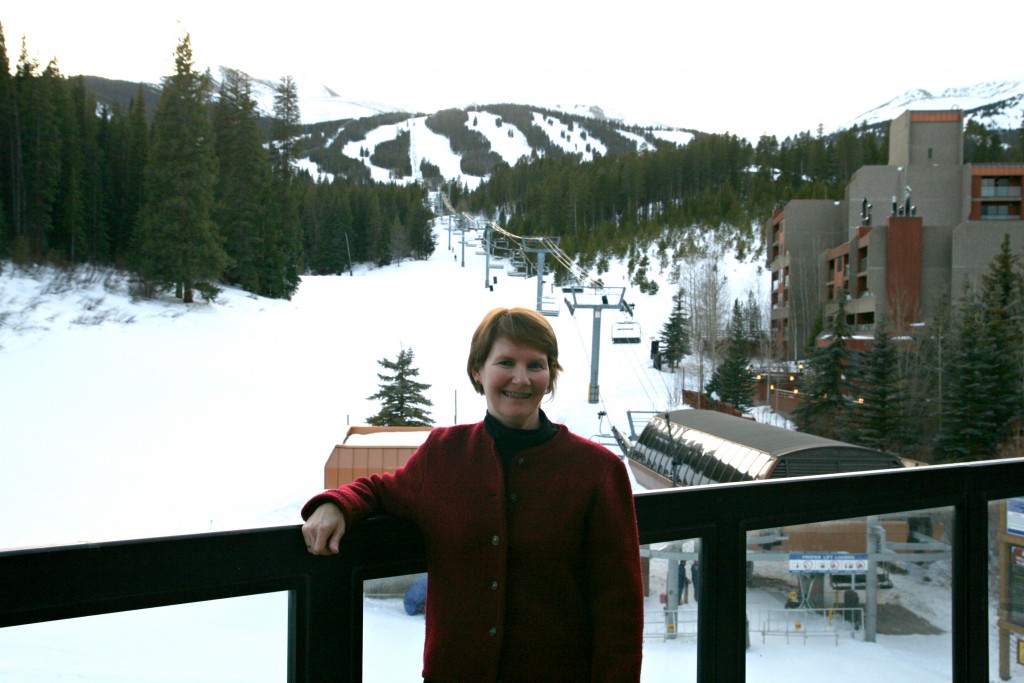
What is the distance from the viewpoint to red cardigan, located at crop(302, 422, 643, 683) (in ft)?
4.85

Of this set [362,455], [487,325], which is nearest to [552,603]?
[487,325]

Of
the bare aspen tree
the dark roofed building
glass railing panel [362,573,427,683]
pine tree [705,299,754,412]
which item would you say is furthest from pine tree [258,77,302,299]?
glass railing panel [362,573,427,683]

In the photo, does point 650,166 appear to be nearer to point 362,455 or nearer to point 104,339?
point 104,339

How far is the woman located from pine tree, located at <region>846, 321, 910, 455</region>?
24.5 meters

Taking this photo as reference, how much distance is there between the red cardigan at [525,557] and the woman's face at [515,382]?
66 mm

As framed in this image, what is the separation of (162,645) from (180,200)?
111 feet

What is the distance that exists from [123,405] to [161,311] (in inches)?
378

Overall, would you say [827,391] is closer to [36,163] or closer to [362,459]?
[362,459]

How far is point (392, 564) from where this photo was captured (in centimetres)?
157

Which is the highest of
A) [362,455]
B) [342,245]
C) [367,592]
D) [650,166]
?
[650,166]

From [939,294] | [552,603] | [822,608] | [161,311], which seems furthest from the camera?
[939,294]

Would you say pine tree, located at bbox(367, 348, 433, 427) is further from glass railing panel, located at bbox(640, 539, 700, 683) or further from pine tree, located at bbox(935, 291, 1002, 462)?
glass railing panel, located at bbox(640, 539, 700, 683)

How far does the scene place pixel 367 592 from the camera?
5.14 feet

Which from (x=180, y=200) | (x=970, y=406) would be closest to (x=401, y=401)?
(x=970, y=406)
